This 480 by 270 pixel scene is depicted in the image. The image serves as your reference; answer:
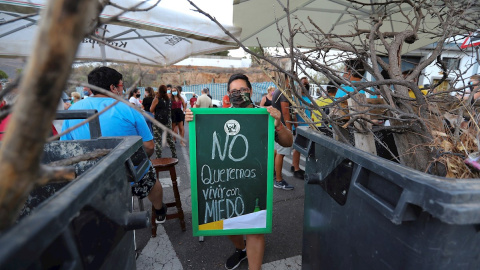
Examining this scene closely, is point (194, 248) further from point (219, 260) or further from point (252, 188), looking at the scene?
point (252, 188)

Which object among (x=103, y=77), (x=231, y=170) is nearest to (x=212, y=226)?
(x=231, y=170)

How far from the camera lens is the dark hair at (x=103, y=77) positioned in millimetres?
2266

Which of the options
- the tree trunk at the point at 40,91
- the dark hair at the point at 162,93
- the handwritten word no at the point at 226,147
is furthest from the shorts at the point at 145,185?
the dark hair at the point at 162,93

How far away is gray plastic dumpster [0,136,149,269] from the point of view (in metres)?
0.52

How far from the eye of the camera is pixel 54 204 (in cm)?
64

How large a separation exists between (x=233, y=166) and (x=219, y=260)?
3.45 feet

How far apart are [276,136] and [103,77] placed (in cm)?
168

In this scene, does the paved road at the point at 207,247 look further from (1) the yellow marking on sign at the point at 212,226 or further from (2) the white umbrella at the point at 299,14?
(2) the white umbrella at the point at 299,14

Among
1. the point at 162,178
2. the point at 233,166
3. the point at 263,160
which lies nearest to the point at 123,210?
the point at 233,166

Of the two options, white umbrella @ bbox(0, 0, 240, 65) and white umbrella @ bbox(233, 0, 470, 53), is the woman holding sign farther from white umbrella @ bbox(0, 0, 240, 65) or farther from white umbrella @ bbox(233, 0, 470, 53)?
white umbrella @ bbox(233, 0, 470, 53)

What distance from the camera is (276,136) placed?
2.06 m

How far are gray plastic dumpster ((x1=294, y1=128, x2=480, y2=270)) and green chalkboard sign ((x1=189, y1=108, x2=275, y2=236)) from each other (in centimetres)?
47

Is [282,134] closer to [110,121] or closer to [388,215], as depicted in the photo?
[388,215]

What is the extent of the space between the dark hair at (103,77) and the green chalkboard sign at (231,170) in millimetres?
1052
